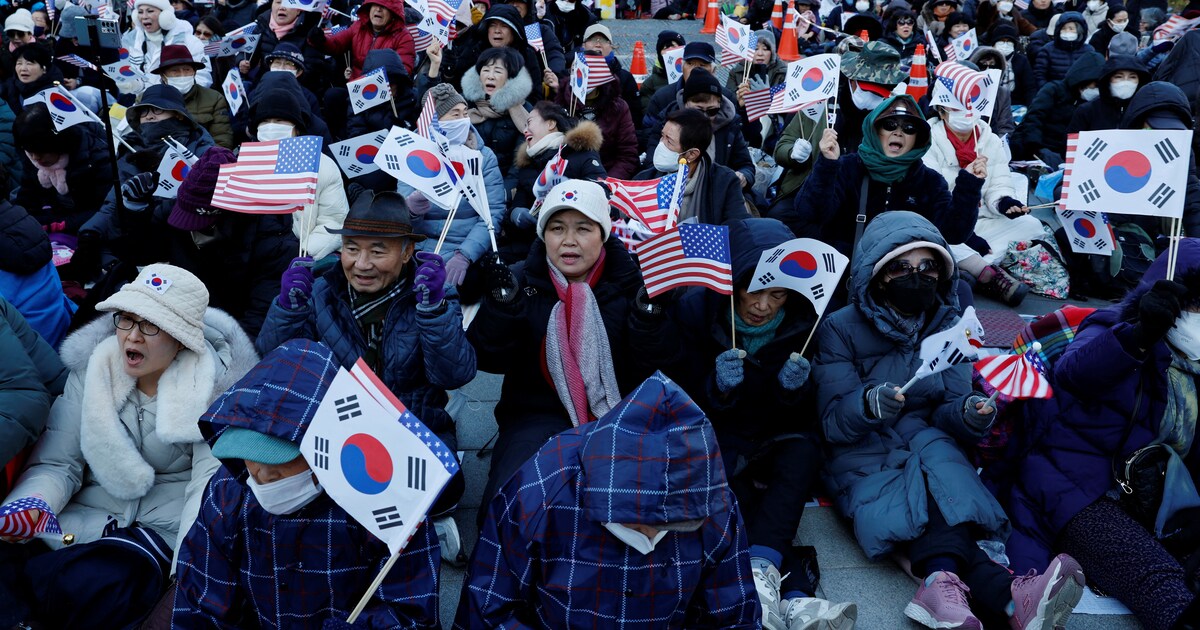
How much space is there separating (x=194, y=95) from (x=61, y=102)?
1878 mm

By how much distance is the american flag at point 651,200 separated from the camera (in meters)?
4.67

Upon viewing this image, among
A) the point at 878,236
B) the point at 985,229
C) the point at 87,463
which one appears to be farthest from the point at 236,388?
the point at 985,229

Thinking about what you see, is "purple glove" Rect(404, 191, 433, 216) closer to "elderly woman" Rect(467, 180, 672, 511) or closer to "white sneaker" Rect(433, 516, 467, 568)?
"elderly woman" Rect(467, 180, 672, 511)

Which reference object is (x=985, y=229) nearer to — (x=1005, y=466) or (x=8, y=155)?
(x=1005, y=466)

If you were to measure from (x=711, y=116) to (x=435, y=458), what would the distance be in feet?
16.2

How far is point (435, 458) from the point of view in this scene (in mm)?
2732

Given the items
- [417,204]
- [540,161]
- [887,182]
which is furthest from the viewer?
[540,161]

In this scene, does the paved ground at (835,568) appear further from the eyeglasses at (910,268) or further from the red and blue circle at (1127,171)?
the red and blue circle at (1127,171)

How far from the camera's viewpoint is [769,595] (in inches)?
148

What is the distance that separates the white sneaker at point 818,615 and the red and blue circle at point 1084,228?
4.32m

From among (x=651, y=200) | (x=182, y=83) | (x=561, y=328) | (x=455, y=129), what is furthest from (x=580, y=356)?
(x=182, y=83)

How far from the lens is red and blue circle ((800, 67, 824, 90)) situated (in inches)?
265

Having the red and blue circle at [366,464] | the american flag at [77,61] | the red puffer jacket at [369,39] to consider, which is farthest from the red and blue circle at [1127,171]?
the american flag at [77,61]

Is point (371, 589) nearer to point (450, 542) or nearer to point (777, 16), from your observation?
point (450, 542)
